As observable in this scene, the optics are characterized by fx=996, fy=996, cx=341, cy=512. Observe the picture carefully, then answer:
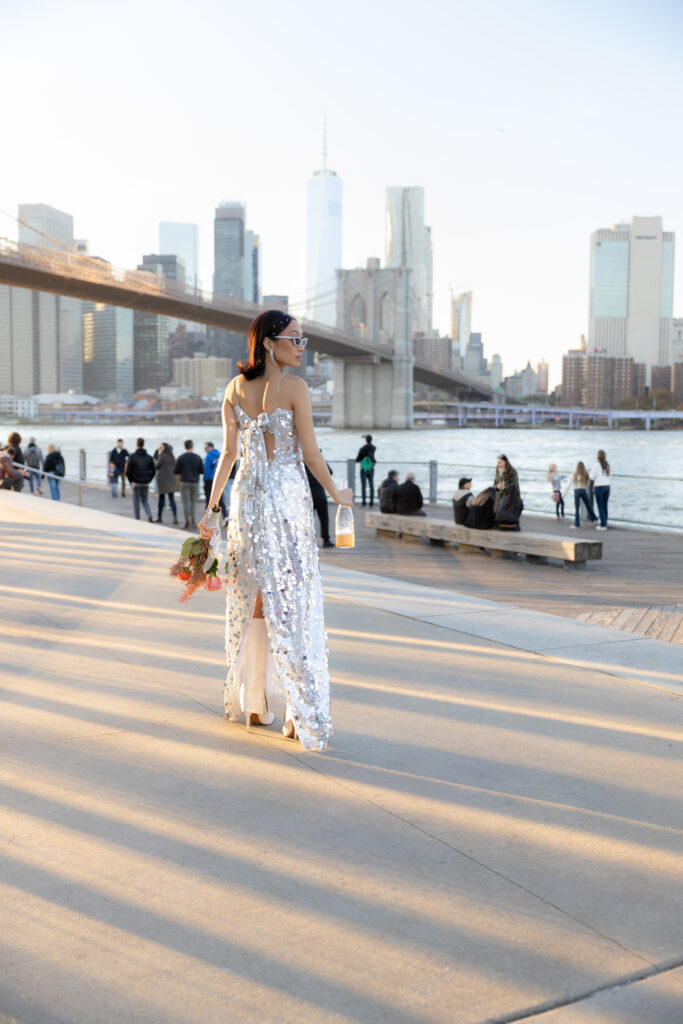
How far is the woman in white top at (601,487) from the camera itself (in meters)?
13.2

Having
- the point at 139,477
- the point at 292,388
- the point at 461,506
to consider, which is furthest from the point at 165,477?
the point at 292,388

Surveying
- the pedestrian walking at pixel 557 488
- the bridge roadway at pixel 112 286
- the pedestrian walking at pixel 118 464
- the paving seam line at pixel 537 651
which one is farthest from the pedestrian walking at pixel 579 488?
the bridge roadway at pixel 112 286

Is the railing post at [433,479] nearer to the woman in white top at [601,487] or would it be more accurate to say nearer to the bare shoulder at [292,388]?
the woman in white top at [601,487]

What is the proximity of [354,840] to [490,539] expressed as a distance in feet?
24.6

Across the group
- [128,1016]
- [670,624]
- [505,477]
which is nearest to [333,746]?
[128,1016]

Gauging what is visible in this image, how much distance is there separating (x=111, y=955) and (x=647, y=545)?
1007 cm

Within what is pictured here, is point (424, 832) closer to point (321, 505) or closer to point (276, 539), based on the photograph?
point (276, 539)

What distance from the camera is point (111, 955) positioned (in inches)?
83.8

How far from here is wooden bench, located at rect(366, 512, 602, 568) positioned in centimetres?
919

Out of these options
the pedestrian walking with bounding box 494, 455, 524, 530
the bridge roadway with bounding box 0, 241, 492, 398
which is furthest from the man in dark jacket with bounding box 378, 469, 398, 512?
the bridge roadway with bounding box 0, 241, 492, 398

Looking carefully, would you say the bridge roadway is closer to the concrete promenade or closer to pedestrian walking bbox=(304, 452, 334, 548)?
pedestrian walking bbox=(304, 452, 334, 548)

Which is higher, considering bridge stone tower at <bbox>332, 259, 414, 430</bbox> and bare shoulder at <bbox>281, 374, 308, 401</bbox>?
bridge stone tower at <bbox>332, 259, 414, 430</bbox>

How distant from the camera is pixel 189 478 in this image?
14016mm

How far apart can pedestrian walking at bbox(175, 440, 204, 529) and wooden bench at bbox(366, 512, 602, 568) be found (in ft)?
9.77
